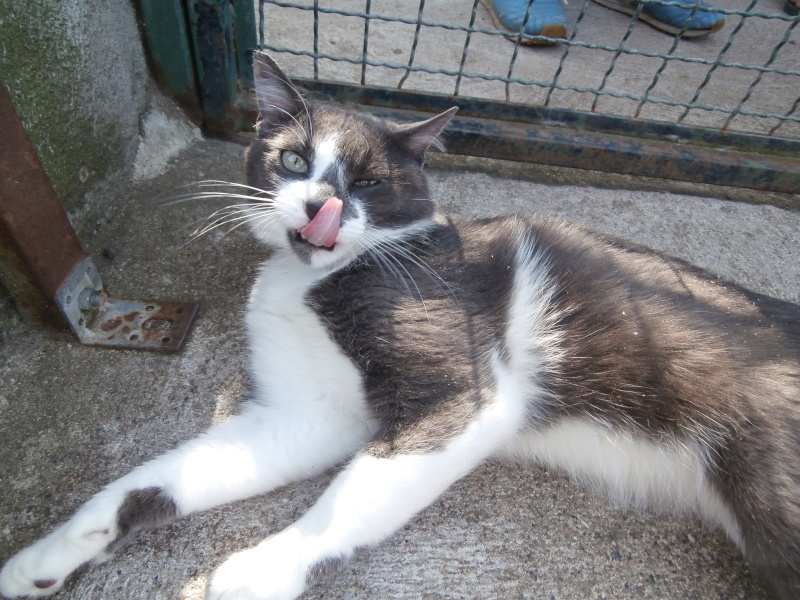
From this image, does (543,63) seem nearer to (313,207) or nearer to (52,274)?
(313,207)

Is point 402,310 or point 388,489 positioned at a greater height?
point 402,310

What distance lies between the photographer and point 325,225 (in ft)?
4.64

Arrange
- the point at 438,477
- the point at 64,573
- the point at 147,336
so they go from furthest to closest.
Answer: the point at 147,336, the point at 438,477, the point at 64,573

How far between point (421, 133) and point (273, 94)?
0.44 meters

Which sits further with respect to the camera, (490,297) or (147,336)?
(147,336)

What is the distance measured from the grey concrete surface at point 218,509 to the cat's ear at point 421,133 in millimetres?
720

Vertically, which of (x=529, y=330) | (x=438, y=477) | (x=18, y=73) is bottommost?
(x=438, y=477)

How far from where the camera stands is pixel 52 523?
1324 mm

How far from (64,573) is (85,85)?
1.39m

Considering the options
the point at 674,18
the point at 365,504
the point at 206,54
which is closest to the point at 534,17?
the point at 674,18

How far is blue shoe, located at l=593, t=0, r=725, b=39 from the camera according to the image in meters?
3.60

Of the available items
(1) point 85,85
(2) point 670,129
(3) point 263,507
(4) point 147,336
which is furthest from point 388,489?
(2) point 670,129

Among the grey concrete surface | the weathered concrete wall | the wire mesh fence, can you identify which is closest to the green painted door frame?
the weathered concrete wall

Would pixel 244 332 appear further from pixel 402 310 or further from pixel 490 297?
pixel 490 297
